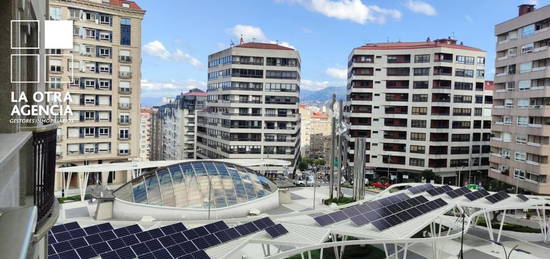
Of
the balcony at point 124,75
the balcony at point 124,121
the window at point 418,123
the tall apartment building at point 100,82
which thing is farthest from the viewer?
the window at point 418,123

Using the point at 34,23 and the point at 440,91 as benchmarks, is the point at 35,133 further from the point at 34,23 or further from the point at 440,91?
the point at 440,91

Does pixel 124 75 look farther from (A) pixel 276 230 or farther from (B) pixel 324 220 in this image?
(A) pixel 276 230

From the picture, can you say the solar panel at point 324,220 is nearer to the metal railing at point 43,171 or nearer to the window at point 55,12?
the metal railing at point 43,171

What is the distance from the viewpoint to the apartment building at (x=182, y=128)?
106m

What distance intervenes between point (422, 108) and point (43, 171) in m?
79.6

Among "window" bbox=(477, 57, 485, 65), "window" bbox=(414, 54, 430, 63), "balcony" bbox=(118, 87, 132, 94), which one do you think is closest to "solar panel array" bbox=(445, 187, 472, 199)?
"window" bbox=(414, 54, 430, 63)

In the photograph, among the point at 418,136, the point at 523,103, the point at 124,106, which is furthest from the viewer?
the point at 418,136

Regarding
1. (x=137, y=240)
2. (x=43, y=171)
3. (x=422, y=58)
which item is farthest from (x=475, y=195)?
(x=422, y=58)

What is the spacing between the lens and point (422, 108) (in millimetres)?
79688

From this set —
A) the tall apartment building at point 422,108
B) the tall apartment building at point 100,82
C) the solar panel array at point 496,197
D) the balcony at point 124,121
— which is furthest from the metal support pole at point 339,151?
the tall apartment building at point 422,108

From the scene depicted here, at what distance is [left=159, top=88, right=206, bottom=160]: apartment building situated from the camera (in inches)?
4183

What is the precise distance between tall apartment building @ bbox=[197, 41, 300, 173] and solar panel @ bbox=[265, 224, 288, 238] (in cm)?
5648

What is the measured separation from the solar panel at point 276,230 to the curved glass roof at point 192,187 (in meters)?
14.5

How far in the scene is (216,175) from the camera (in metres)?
39.3
